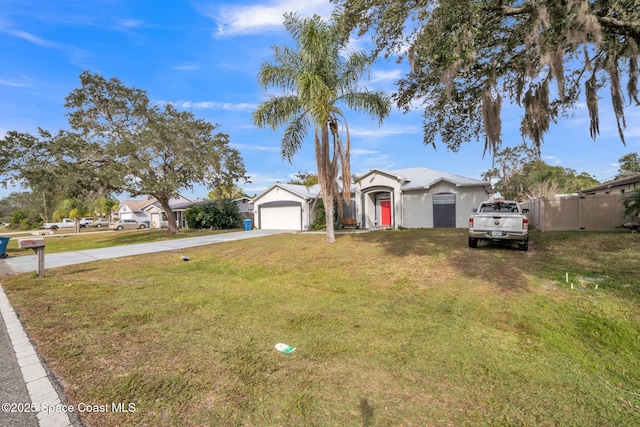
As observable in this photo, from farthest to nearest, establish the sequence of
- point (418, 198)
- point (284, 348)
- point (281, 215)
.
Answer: point (281, 215) < point (418, 198) < point (284, 348)

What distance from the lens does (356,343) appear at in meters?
4.20

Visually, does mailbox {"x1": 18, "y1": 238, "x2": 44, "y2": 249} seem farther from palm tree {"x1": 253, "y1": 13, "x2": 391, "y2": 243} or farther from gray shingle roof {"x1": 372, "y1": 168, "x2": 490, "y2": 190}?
gray shingle roof {"x1": 372, "y1": 168, "x2": 490, "y2": 190}

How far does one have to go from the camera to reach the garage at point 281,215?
81.5 ft

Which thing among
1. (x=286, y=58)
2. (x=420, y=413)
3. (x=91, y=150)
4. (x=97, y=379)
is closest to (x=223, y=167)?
(x=91, y=150)

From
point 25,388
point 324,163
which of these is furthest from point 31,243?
point 324,163

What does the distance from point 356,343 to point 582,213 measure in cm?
1542

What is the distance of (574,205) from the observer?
1396 cm

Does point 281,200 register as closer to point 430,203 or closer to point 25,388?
point 430,203

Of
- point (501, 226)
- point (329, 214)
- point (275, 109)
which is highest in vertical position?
point (275, 109)

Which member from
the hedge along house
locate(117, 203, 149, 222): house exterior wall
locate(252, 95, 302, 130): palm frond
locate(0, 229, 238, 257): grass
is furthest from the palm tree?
locate(117, 203, 149, 222): house exterior wall

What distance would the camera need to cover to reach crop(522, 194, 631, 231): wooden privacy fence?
43.2 feet

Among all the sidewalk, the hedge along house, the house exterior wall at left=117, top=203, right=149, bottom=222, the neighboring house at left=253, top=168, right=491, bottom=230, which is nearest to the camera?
the sidewalk

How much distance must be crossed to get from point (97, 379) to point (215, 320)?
6.54ft

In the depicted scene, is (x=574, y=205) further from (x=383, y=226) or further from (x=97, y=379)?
(x=97, y=379)
